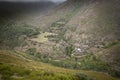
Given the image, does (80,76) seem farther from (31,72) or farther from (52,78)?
(31,72)

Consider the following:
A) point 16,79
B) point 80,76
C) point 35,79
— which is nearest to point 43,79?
point 35,79

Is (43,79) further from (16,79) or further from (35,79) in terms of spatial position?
(16,79)

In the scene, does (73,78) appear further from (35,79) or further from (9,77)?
(9,77)

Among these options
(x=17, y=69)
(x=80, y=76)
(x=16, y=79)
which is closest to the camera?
(x=16, y=79)

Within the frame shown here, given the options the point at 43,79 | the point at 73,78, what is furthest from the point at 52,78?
the point at 73,78

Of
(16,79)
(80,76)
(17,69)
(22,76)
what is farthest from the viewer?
(80,76)

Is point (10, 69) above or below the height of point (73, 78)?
above

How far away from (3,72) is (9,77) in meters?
9.89

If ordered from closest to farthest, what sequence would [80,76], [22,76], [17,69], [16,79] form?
[16,79]
[22,76]
[17,69]
[80,76]

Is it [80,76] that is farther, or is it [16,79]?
[80,76]

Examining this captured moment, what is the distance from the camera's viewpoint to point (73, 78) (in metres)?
161

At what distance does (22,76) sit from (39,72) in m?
14.0

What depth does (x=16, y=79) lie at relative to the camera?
443 feet

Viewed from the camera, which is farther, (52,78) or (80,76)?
(80,76)
